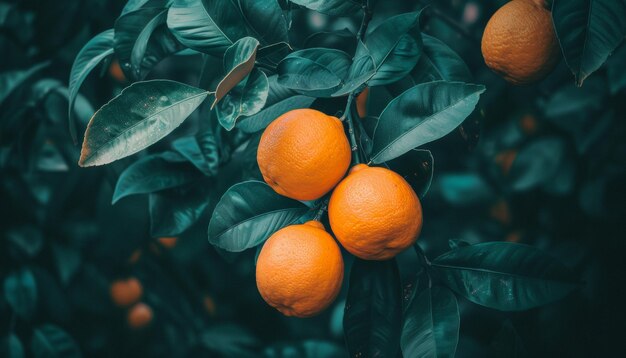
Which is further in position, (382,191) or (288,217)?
(288,217)

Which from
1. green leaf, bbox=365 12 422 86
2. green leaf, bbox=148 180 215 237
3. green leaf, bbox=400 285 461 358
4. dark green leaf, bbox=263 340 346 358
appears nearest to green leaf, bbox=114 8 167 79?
green leaf, bbox=148 180 215 237

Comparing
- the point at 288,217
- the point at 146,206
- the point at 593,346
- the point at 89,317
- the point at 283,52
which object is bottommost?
the point at 89,317

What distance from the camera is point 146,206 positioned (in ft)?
3.88

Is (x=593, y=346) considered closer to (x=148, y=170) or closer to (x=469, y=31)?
(x=469, y=31)

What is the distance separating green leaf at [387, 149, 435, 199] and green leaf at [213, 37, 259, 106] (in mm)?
283

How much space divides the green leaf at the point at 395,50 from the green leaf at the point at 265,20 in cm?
16

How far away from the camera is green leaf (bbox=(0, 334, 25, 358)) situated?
51.1 inches

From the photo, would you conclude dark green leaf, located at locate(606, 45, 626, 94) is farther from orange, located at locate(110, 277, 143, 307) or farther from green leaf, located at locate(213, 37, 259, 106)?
orange, located at locate(110, 277, 143, 307)

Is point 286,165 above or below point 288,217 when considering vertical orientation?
above

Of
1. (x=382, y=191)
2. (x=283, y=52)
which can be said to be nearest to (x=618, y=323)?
(x=382, y=191)

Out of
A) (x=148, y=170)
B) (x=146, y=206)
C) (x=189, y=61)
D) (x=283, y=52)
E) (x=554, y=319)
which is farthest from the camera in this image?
(x=189, y=61)

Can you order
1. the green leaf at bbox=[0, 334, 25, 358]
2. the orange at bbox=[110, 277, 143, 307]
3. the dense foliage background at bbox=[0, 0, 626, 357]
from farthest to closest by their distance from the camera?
the orange at bbox=[110, 277, 143, 307] → the green leaf at bbox=[0, 334, 25, 358] → the dense foliage background at bbox=[0, 0, 626, 357]

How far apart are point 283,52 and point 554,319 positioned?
3.46 feet

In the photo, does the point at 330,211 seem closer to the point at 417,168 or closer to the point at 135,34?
the point at 417,168
